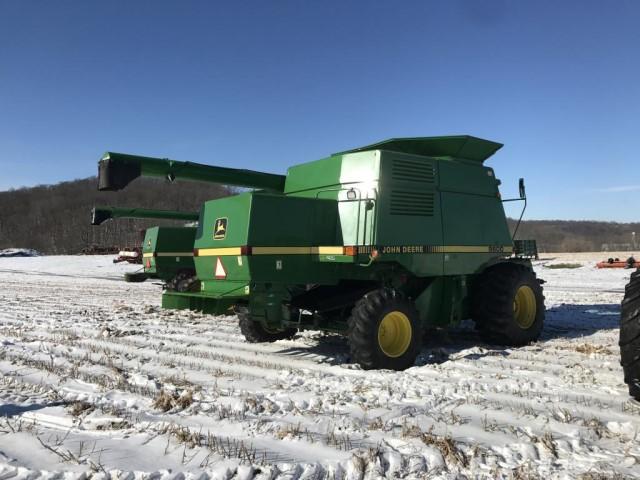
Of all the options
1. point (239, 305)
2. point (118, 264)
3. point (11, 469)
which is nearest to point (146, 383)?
point (239, 305)

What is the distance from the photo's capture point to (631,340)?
403 centimetres

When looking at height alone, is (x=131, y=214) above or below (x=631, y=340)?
above

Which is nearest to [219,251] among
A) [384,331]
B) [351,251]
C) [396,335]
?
[351,251]

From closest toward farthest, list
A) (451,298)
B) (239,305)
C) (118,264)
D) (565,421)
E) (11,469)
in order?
(11,469)
(565,421)
(239,305)
(451,298)
(118,264)

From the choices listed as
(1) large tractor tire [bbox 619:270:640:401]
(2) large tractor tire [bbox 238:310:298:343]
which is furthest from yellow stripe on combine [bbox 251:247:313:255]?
(1) large tractor tire [bbox 619:270:640:401]

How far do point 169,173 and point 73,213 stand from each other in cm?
11982

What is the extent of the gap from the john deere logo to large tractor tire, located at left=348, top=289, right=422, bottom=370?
180 cm

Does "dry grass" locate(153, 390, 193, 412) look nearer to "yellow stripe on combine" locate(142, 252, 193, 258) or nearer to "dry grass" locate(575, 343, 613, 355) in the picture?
"dry grass" locate(575, 343, 613, 355)

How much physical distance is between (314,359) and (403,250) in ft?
5.84

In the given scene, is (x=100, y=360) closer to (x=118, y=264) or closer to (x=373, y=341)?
(x=373, y=341)

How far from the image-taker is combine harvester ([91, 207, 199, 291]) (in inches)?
588

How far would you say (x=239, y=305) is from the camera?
6.27 meters

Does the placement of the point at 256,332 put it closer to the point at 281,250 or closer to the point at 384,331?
the point at 281,250

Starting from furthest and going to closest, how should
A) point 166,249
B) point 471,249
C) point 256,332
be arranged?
point 166,249 → point 256,332 → point 471,249
